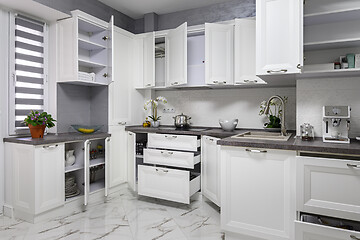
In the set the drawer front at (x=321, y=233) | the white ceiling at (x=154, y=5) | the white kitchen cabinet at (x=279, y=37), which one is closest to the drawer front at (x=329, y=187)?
the drawer front at (x=321, y=233)

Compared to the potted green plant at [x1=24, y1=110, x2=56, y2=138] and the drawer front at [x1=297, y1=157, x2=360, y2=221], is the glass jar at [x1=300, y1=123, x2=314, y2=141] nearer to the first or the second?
the drawer front at [x1=297, y1=157, x2=360, y2=221]

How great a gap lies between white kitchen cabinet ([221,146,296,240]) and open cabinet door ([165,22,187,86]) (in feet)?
4.64

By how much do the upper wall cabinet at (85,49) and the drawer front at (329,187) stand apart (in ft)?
7.78

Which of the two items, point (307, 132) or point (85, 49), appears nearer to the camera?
point (307, 132)

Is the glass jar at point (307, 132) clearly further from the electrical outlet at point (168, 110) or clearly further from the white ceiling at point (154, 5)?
the white ceiling at point (154, 5)

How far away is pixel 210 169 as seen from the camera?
2.92 meters

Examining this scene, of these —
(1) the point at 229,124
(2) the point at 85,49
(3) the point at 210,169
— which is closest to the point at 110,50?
(2) the point at 85,49

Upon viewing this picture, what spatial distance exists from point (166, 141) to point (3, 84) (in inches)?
73.9

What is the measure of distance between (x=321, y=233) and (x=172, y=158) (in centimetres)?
179

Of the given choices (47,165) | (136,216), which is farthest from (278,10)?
(47,165)

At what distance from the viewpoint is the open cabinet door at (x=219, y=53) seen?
3092mm

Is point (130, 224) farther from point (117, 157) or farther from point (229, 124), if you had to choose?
point (229, 124)

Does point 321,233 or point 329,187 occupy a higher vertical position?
point 329,187

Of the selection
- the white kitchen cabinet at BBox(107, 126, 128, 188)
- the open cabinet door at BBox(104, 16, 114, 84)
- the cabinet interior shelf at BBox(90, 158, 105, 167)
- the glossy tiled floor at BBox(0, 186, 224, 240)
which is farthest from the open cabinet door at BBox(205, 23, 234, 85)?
the cabinet interior shelf at BBox(90, 158, 105, 167)
